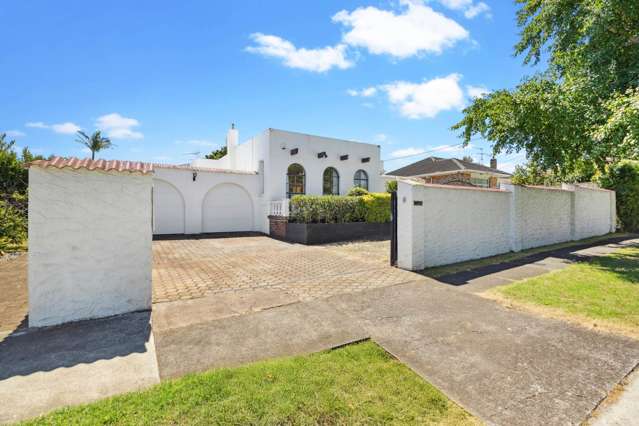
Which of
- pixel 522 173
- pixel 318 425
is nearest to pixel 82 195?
pixel 318 425

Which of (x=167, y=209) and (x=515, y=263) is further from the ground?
(x=167, y=209)

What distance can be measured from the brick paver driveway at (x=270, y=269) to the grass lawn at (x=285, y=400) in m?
2.60

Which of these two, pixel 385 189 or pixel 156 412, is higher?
pixel 385 189

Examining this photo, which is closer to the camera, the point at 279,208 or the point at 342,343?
the point at 342,343

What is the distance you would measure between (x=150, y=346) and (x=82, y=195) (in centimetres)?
260

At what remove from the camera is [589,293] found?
576 cm

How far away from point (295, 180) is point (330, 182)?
247cm

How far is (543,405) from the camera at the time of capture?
2.57 m

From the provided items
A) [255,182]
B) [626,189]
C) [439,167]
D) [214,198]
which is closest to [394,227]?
[255,182]

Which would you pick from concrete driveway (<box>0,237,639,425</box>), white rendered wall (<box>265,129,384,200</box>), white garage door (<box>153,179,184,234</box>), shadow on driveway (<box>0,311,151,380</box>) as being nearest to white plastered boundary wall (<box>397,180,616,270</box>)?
concrete driveway (<box>0,237,639,425</box>)

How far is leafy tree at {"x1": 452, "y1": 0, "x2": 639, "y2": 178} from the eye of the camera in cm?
789

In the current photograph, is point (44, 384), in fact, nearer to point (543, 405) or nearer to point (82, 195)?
point (82, 195)

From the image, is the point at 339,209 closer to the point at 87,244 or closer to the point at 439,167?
the point at 87,244

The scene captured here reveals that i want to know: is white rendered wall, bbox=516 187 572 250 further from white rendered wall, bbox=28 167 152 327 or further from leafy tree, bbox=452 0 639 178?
white rendered wall, bbox=28 167 152 327
